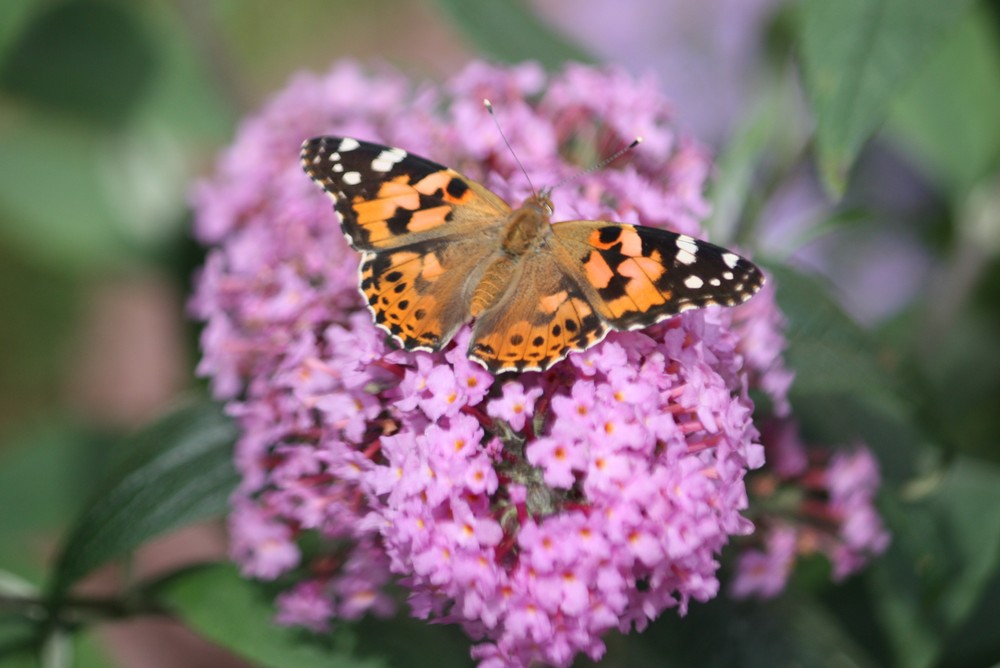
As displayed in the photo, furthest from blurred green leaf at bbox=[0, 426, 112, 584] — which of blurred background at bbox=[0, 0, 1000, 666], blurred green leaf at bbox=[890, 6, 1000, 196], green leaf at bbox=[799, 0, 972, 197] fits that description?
blurred green leaf at bbox=[890, 6, 1000, 196]

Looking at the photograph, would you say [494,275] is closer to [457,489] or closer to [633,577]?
[457,489]

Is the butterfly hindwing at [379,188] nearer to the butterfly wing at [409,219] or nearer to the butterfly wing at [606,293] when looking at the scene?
the butterfly wing at [409,219]

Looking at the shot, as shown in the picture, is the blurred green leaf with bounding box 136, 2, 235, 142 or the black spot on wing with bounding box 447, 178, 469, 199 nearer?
the black spot on wing with bounding box 447, 178, 469, 199

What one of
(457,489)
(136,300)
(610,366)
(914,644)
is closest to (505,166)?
(610,366)

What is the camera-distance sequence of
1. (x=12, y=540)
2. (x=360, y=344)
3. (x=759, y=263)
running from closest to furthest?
(x=360, y=344)
(x=759, y=263)
(x=12, y=540)

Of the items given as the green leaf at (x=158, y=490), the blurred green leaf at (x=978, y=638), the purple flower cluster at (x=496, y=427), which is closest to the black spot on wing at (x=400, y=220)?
the purple flower cluster at (x=496, y=427)

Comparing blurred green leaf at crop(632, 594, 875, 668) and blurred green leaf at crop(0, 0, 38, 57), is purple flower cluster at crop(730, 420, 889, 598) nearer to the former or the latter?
blurred green leaf at crop(632, 594, 875, 668)
